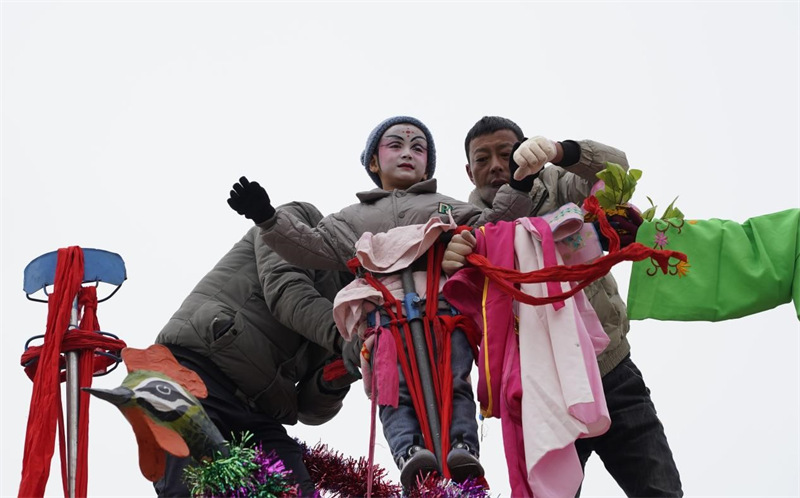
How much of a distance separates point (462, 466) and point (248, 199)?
1319 millimetres

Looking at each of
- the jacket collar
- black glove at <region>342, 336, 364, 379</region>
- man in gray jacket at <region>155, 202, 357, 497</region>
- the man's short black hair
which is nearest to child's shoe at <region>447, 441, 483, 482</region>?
black glove at <region>342, 336, 364, 379</region>

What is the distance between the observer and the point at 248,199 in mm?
4086

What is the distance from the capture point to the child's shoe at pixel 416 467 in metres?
3.43

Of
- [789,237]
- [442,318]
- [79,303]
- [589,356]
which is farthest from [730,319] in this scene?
[79,303]

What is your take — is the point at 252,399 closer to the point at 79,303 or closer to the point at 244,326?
the point at 244,326

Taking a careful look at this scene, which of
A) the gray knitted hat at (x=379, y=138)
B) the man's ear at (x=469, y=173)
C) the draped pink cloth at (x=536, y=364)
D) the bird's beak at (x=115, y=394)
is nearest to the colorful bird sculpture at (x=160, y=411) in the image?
the bird's beak at (x=115, y=394)

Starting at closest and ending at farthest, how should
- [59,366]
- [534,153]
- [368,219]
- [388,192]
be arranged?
[59,366] < [534,153] < [368,219] < [388,192]

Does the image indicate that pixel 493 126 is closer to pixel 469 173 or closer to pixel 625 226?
pixel 469 173

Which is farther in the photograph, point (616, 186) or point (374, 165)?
point (374, 165)

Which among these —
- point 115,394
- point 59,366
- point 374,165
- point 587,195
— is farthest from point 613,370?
point 59,366

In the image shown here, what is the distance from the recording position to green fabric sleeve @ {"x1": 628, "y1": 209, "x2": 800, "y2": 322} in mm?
3844

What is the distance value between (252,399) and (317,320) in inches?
17.0

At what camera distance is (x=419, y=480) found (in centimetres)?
338

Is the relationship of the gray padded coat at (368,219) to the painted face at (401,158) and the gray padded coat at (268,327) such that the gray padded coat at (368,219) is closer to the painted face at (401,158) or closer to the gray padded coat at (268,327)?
the painted face at (401,158)
